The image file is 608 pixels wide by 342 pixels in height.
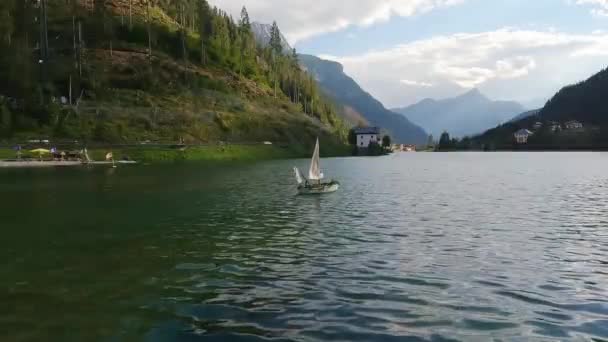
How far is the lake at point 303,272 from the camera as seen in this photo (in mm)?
16266

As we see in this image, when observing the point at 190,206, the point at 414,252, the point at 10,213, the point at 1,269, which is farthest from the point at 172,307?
the point at 10,213

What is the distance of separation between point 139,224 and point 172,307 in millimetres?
20955

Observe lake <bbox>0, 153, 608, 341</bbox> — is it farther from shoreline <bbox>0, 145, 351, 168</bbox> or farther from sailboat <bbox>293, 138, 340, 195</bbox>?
shoreline <bbox>0, 145, 351, 168</bbox>

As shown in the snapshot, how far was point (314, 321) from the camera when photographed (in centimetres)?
1666

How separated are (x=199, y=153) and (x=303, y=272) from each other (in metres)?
132

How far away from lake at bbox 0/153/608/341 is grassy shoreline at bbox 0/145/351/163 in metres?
85.6

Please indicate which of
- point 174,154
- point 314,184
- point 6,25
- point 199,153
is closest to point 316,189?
point 314,184

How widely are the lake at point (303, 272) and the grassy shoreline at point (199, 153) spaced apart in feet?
281

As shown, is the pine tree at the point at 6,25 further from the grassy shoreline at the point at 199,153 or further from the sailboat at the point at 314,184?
the sailboat at the point at 314,184

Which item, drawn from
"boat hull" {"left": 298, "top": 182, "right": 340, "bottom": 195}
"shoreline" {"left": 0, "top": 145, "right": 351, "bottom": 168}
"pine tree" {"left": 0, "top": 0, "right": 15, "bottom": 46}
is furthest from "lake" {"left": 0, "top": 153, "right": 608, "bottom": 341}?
"pine tree" {"left": 0, "top": 0, "right": 15, "bottom": 46}

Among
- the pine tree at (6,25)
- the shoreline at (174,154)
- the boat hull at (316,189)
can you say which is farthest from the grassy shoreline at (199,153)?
the boat hull at (316,189)

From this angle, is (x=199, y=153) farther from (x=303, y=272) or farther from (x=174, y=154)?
(x=303, y=272)

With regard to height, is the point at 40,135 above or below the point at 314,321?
above

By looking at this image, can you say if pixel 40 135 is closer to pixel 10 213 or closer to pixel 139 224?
pixel 10 213
